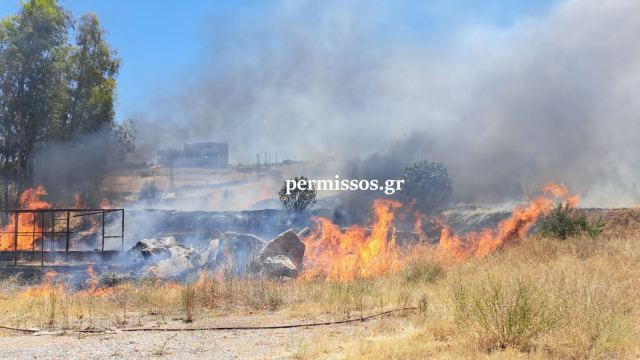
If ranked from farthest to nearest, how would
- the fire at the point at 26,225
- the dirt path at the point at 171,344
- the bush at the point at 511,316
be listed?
the fire at the point at 26,225 < the dirt path at the point at 171,344 < the bush at the point at 511,316

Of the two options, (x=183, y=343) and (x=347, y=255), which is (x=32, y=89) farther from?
(x=183, y=343)

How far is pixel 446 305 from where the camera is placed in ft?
32.9

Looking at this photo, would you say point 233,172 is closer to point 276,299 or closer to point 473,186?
point 473,186

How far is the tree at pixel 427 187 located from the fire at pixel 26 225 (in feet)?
78.2

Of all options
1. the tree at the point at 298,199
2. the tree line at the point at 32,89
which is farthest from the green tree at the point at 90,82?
the tree at the point at 298,199

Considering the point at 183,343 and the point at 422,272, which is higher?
the point at 422,272

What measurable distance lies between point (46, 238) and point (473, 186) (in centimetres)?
3264

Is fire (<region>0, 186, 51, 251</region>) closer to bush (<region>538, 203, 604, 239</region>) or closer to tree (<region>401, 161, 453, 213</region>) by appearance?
bush (<region>538, 203, 604, 239</region>)

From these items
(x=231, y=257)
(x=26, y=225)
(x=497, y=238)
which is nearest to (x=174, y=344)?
(x=231, y=257)

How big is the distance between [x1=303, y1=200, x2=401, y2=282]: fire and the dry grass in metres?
1.64

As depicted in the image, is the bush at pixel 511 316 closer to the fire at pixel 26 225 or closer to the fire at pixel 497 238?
the fire at pixel 497 238

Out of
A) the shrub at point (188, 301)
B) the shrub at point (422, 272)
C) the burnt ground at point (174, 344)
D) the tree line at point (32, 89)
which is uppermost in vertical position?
the tree line at point (32, 89)

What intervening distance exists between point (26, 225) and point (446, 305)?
23868mm

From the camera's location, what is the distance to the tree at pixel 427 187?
42062 millimetres
